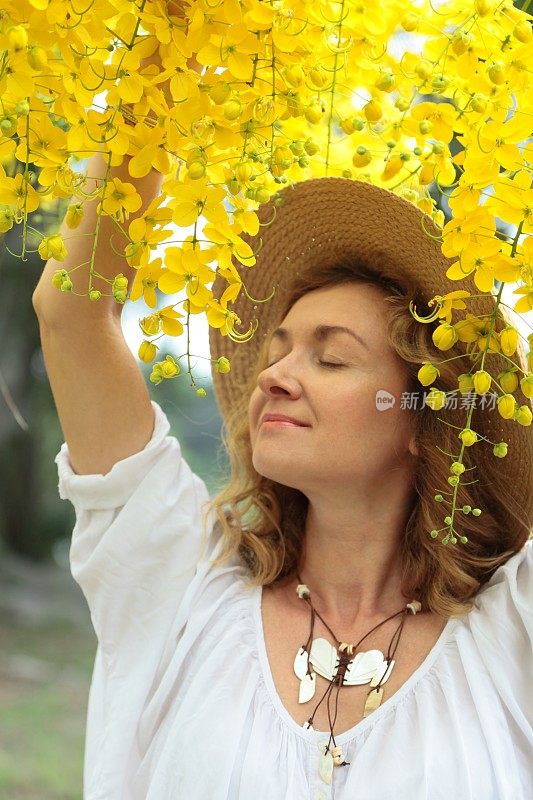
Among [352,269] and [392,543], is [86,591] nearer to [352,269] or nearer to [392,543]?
[392,543]

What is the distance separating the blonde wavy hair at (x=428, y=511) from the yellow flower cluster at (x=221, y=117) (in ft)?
1.23

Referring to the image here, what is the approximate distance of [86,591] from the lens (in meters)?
1.21

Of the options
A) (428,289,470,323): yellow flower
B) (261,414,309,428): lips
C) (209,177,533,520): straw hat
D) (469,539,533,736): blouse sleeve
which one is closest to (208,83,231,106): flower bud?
(428,289,470,323): yellow flower

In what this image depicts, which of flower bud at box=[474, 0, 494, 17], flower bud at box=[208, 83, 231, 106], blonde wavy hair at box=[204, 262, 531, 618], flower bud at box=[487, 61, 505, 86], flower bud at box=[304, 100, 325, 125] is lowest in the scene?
blonde wavy hair at box=[204, 262, 531, 618]

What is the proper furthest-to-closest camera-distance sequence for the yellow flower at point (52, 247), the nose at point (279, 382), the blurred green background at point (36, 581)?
the blurred green background at point (36, 581) < the nose at point (279, 382) < the yellow flower at point (52, 247)

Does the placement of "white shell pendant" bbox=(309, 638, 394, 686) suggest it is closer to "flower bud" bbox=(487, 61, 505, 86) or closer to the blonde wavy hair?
the blonde wavy hair

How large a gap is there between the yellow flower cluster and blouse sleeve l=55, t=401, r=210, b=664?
431 millimetres

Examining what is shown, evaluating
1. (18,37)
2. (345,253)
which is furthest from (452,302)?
(345,253)

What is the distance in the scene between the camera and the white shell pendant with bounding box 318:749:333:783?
39.7 inches

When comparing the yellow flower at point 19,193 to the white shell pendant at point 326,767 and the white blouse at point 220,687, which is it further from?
the white shell pendant at point 326,767

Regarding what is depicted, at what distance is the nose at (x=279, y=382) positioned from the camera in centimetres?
110

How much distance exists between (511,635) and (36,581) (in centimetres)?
270

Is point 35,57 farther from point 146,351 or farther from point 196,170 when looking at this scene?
point 146,351

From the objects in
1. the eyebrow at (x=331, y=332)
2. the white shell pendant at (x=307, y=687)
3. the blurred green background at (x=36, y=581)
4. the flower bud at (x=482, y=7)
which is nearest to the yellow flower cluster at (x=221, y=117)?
the flower bud at (x=482, y=7)
